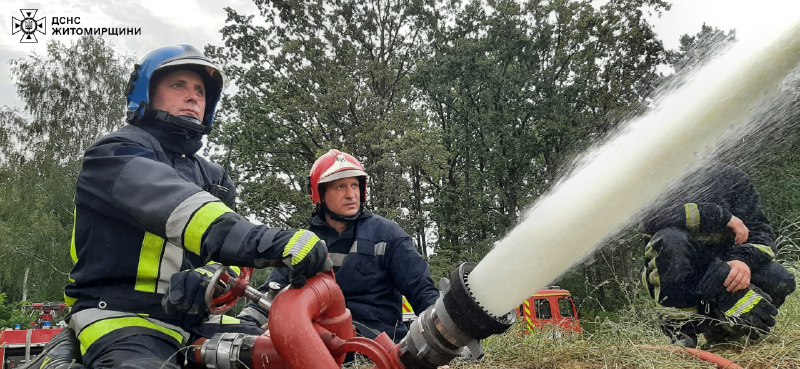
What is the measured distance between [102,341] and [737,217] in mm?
3665

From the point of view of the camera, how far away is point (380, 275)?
425cm

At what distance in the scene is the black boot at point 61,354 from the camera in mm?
2422

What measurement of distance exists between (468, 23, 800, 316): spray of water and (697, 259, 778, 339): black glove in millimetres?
1802

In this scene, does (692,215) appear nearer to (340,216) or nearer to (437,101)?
(340,216)

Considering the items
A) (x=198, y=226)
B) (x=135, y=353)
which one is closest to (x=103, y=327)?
(x=135, y=353)

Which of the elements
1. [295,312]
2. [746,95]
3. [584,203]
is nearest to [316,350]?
[295,312]

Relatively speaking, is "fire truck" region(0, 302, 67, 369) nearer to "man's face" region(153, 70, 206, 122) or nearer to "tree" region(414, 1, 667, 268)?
"man's face" region(153, 70, 206, 122)

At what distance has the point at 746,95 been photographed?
204cm

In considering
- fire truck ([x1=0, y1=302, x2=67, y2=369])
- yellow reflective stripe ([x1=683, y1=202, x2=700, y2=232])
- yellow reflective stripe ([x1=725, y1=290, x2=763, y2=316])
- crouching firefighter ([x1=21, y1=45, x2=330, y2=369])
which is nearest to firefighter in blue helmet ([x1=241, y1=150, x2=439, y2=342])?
crouching firefighter ([x1=21, y1=45, x2=330, y2=369])

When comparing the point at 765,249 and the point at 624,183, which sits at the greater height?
the point at 624,183

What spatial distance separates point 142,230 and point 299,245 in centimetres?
81

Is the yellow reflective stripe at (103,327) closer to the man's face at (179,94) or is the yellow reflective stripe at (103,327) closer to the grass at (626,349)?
the man's face at (179,94)

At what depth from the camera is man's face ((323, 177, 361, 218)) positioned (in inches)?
176

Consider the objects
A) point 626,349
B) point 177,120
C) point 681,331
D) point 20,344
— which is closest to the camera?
point 177,120
